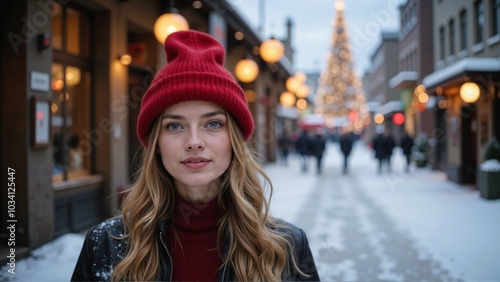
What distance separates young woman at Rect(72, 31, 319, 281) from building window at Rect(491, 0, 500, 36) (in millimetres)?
11888

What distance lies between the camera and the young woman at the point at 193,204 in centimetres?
177

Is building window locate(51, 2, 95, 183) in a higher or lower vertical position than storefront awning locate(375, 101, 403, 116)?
lower

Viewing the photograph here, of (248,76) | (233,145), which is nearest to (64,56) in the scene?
(248,76)

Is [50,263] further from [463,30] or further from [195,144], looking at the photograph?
[463,30]

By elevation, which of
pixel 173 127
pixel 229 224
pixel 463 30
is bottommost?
pixel 229 224

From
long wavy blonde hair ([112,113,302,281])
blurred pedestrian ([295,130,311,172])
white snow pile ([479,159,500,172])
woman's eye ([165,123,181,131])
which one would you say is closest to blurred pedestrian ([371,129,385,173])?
blurred pedestrian ([295,130,311,172])

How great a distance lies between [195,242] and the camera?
1.82 metres

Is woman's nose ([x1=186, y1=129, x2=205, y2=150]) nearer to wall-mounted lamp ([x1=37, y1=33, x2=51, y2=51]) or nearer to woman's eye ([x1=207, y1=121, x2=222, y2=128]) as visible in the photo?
woman's eye ([x1=207, y1=121, x2=222, y2=128])

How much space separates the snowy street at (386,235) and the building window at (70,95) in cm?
153

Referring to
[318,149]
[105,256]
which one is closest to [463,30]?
[318,149]

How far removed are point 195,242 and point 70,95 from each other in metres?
6.41

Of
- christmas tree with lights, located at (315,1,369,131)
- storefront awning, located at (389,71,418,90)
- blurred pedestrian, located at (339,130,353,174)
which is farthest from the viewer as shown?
christmas tree with lights, located at (315,1,369,131)

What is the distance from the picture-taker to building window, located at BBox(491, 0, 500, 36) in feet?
37.8

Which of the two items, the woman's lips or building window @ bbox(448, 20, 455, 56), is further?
building window @ bbox(448, 20, 455, 56)
